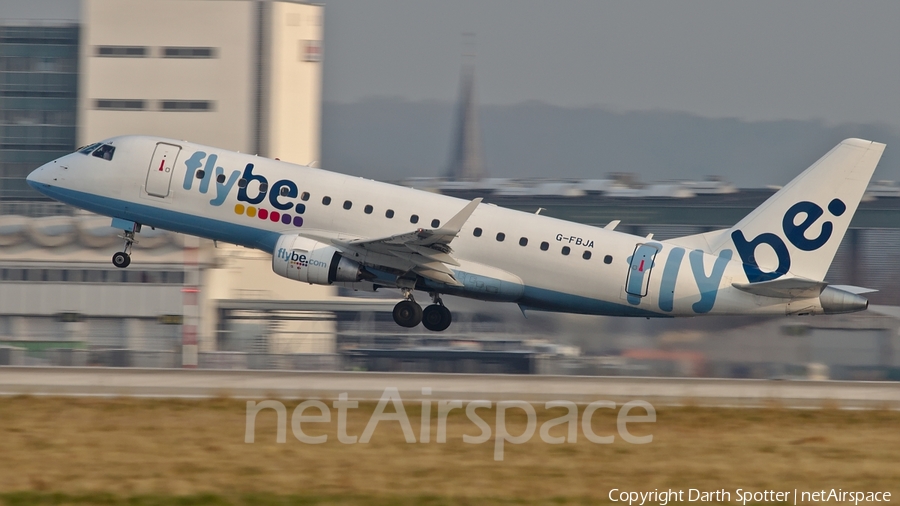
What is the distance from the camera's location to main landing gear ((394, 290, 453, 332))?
125ft

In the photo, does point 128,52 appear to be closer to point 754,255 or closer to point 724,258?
point 724,258

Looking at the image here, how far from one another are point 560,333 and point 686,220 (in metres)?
48.7

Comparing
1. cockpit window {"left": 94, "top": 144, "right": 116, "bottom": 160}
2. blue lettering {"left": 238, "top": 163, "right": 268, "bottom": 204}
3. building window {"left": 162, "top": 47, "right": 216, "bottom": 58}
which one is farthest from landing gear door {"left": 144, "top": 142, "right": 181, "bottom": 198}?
building window {"left": 162, "top": 47, "right": 216, "bottom": 58}

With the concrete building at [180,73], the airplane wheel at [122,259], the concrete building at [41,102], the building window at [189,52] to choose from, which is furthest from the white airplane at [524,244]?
the concrete building at [41,102]

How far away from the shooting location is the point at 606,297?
36469mm

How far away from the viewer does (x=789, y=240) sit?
1453 inches

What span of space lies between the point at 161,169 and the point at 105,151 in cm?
271

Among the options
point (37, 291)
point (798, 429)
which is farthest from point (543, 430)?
point (37, 291)

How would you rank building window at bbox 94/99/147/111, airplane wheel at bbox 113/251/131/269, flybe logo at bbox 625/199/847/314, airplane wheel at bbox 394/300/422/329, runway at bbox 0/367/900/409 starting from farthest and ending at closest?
building window at bbox 94/99/147/111, airplane wheel at bbox 113/251/131/269, airplane wheel at bbox 394/300/422/329, flybe logo at bbox 625/199/847/314, runway at bbox 0/367/900/409

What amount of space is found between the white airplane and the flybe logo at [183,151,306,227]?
3cm

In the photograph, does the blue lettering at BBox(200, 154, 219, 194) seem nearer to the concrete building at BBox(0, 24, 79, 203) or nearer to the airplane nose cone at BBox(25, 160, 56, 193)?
the airplane nose cone at BBox(25, 160, 56, 193)

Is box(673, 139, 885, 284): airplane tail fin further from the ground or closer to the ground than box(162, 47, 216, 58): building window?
closer to the ground

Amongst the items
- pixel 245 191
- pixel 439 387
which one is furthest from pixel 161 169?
pixel 439 387

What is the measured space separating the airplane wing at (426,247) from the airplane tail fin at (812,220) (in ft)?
32.8
